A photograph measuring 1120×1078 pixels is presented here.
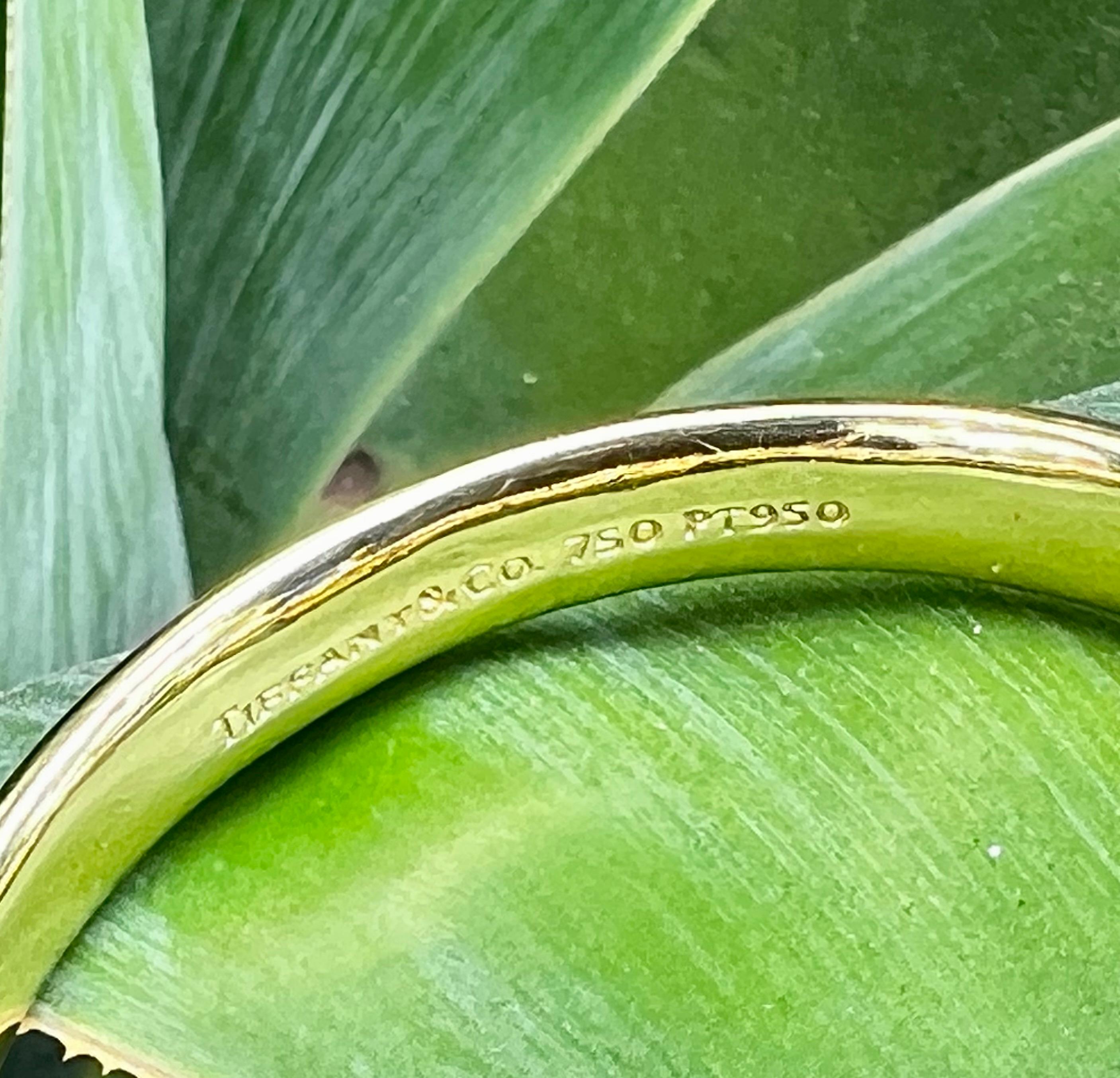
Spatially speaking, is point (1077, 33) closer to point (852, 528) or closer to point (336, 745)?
point (852, 528)

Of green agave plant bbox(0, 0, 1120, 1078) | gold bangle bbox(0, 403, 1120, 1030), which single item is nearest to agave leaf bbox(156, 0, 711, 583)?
green agave plant bbox(0, 0, 1120, 1078)

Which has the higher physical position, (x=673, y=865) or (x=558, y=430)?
(x=558, y=430)

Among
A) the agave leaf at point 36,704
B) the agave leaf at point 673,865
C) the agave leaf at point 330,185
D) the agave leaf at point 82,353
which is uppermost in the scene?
Result: the agave leaf at point 330,185

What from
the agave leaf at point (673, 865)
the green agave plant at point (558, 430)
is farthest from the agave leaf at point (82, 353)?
the agave leaf at point (673, 865)

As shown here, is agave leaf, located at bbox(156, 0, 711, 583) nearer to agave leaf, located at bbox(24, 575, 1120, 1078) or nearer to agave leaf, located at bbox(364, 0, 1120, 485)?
agave leaf, located at bbox(364, 0, 1120, 485)

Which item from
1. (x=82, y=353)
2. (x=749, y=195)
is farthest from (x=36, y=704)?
(x=749, y=195)

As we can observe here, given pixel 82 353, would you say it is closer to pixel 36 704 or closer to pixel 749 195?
pixel 36 704

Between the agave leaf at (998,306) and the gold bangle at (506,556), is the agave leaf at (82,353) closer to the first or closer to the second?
the gold bangle at (506,556)
